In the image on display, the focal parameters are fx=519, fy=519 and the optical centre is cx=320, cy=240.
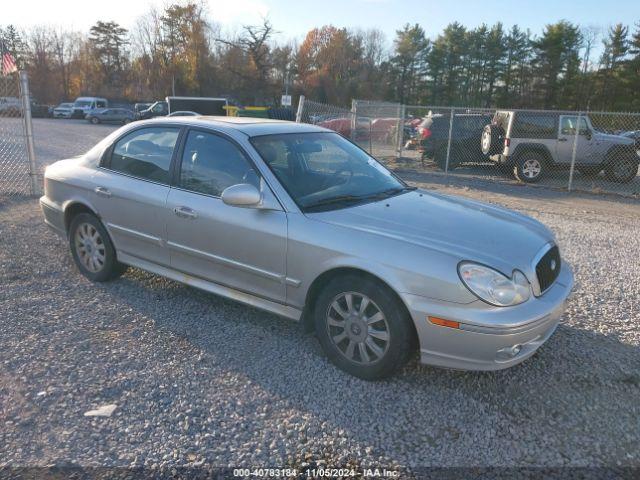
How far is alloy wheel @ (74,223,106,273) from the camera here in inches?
190

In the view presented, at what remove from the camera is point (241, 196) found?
3.51 m

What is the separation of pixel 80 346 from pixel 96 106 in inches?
1637

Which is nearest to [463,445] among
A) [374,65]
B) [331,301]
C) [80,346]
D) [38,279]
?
[331,301]

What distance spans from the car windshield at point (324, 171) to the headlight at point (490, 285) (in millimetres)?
1068

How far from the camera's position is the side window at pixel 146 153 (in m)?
4.28

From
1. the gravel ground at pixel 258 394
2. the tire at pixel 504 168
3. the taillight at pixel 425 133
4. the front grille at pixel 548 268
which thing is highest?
the taillight at pixel 425 133

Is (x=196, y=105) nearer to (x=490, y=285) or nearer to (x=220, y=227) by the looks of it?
(x=220, y=227)

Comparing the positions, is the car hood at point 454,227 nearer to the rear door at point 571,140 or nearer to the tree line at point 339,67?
the rear door at point 571,140

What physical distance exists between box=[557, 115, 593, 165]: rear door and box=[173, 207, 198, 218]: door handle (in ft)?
38.8

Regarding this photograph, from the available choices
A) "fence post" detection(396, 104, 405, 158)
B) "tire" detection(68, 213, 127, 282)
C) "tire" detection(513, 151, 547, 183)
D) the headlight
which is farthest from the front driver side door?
"fence post" detection(396, 104, 405, 158)

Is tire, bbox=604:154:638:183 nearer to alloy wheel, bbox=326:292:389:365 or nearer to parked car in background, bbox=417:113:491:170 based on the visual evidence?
parked car in background, bbox=417:113:491:170

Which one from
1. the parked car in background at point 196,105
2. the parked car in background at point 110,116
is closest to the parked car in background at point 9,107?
the parked car in background at point 196,105

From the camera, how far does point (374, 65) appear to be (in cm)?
7969

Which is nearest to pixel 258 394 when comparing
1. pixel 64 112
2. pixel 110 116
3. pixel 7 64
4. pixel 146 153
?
pixel 146 153
